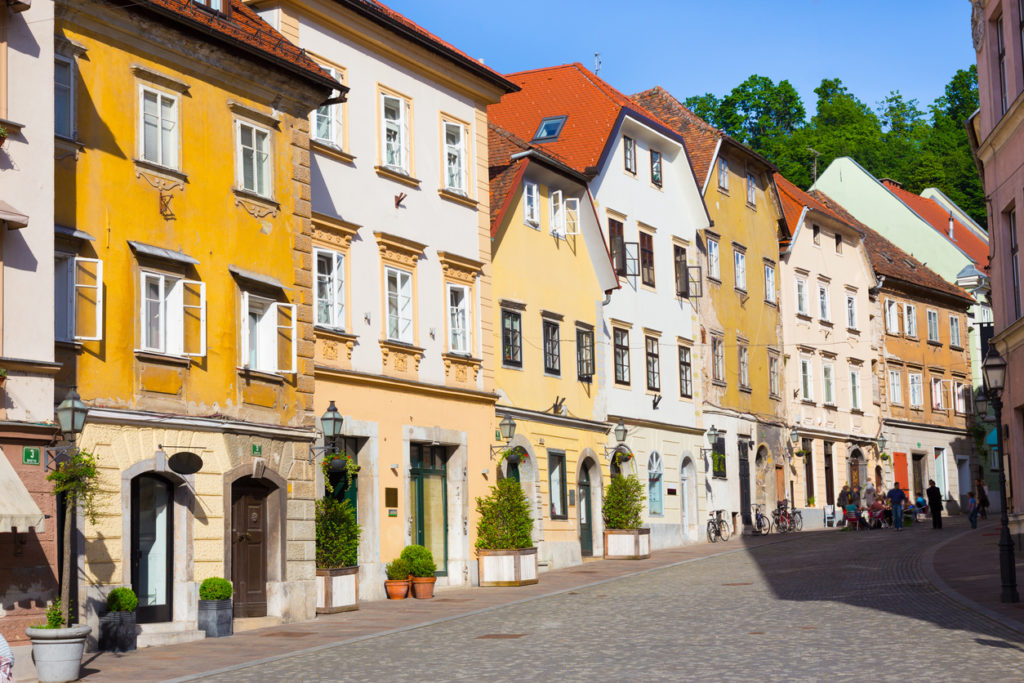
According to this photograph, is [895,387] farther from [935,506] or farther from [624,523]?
[624,523]

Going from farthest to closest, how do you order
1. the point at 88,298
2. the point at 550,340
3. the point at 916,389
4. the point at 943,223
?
the point at 943,223, the point at 916,389, the point at 550,340, the point at 88,298

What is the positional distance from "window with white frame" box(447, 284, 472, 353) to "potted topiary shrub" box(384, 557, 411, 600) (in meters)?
5.27

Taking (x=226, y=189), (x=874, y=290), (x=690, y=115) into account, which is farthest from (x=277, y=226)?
(x=874, y=290)

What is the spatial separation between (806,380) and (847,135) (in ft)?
82.0

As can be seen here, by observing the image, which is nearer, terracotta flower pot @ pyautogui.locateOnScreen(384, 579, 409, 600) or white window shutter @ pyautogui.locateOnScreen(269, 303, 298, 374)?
white window shutter @ pyautogui.locateOnScreen(269, 303, 298, 374)

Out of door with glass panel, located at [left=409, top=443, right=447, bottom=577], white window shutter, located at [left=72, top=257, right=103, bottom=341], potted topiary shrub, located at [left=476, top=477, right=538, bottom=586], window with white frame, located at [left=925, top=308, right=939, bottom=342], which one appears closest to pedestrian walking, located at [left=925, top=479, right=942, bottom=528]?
window with white frame, located at [left=925, top=308, right=939, bottom=342]

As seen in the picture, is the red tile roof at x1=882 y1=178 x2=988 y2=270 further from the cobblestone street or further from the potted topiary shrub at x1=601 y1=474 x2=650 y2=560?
the cobblestone street

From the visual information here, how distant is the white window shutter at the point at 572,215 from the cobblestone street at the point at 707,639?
1181 cm

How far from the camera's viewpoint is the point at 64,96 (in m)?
19.4

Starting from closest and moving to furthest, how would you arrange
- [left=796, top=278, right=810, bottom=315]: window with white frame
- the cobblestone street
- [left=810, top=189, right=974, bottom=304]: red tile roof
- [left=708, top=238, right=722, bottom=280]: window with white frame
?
the cobblestone street, [left=708, top=238, right=722, bottom=280]: window with white frame, [left=796, top=278, right=810, bottom=315]: window with white frame, [left=810, top=189, right=974, bottom=304]: red tile roof

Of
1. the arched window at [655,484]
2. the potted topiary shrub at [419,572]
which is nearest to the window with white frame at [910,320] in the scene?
the arched window at [655,484]

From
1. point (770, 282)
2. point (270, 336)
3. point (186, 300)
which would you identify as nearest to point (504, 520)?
point (270, 336)

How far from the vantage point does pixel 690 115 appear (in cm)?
4956

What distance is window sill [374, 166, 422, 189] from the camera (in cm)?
2852
